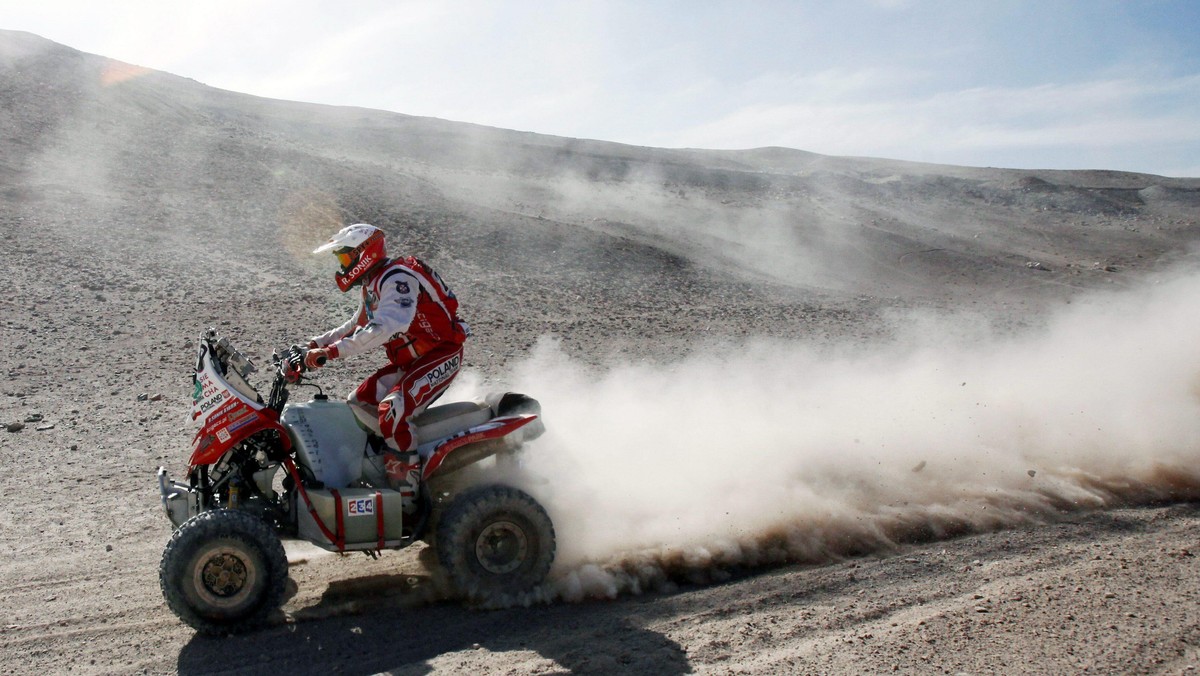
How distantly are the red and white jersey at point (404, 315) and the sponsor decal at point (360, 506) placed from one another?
91 centimetres

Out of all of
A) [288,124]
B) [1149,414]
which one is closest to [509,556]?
[1149,414]

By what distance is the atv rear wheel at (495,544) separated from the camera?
600 centimetres

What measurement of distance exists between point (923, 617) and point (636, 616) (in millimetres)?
1744

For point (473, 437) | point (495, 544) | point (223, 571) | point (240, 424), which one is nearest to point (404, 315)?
point (473, 437)

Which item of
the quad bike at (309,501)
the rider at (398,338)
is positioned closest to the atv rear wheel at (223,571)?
the quad bike at (309,501)

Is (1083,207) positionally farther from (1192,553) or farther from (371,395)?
(371,395)

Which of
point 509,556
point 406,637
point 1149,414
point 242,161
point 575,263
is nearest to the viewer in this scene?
point 406,637

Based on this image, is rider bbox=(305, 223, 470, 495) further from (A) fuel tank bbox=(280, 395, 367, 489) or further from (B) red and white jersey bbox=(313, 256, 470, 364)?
(A) fuel tank bbox=(280, 395, 367, 489)

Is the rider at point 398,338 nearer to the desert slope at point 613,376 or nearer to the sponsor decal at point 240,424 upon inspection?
the sponsor decal at point 240,424

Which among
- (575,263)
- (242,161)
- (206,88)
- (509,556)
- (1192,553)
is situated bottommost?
(1192,553)

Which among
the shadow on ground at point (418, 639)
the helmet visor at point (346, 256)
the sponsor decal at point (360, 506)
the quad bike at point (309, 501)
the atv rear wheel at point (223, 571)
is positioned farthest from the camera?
the helmet visor at point (346, 256)

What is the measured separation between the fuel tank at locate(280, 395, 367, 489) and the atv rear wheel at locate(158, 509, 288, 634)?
545 millimetres

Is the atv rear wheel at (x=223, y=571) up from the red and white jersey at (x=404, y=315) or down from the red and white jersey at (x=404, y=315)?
down

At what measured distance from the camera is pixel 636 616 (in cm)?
582
